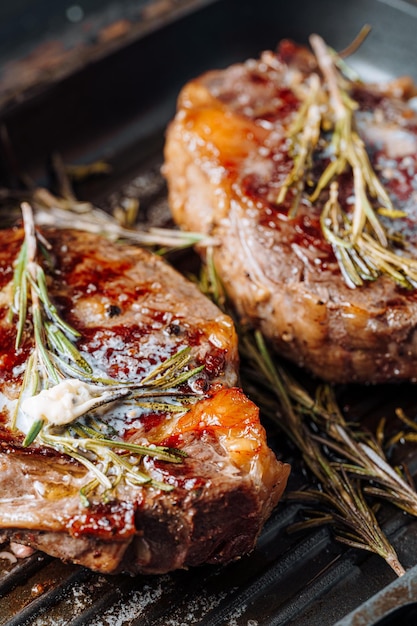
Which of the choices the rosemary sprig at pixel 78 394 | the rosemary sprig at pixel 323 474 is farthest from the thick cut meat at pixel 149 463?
the rosemary sprig at pixel 323 474

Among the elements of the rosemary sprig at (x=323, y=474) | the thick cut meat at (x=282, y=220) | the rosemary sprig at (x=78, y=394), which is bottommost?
the rosemary sprig at (x=323, y=474)

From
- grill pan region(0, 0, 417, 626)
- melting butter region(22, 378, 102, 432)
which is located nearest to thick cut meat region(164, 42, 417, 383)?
grill pan region(0, 0, 417, 626)

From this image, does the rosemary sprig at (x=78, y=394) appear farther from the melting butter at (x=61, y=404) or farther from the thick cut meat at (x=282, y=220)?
the thick cut meat at (x=282, y=220)

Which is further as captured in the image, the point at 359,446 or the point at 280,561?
the point at 359,446

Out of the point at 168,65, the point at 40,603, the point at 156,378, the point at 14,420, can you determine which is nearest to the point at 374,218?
the point at 156,378

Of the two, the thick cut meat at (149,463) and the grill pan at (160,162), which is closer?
the thick cut meat at (149,463)

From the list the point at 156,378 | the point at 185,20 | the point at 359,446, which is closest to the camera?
the point at 156,378

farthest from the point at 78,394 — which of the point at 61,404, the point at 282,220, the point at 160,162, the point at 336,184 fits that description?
the point at 160,162

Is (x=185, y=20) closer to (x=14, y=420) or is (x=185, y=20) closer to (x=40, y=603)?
(x=14, y=420)
